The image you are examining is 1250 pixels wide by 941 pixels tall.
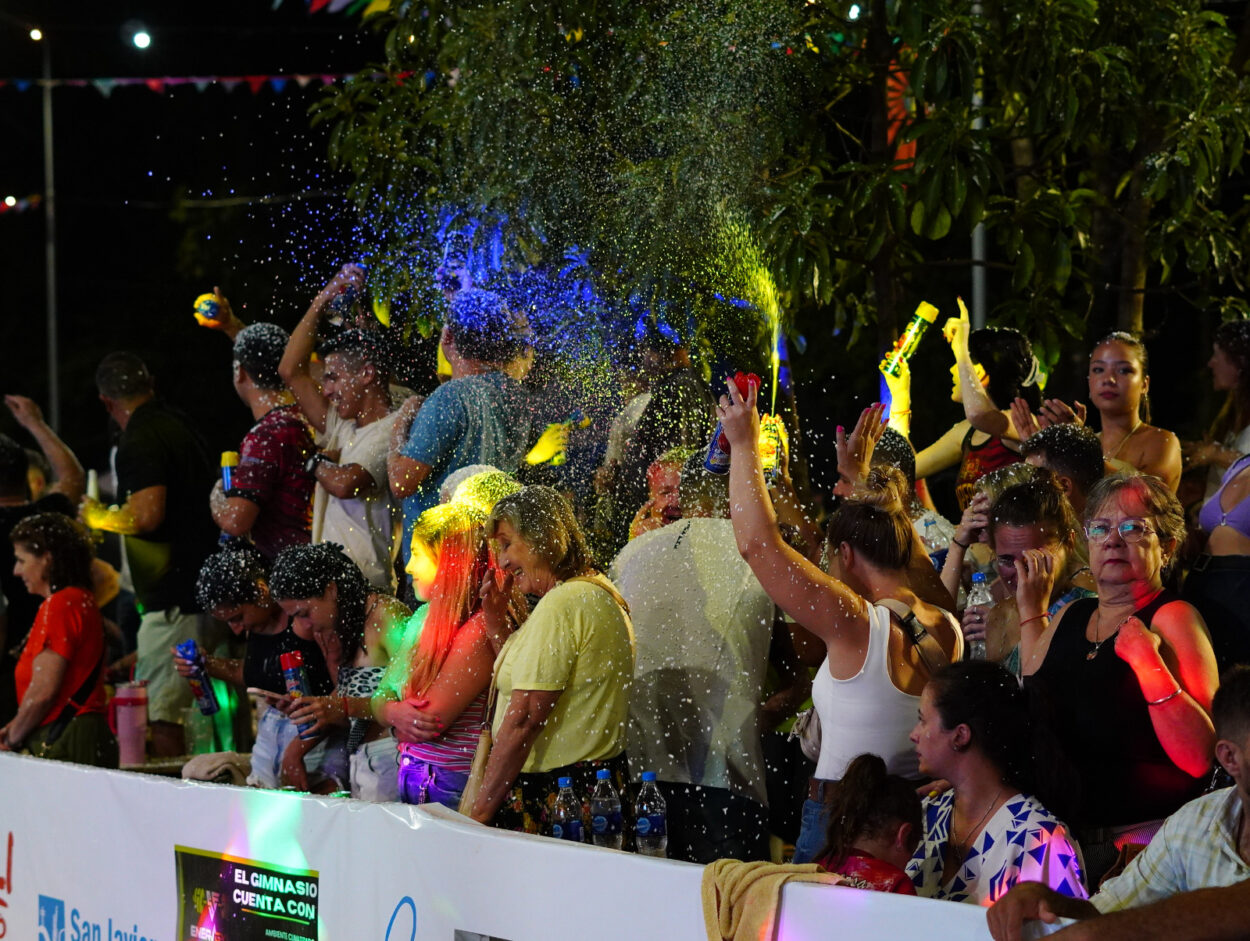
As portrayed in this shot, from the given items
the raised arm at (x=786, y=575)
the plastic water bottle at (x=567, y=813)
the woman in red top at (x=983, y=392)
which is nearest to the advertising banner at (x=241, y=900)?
the plastic water bottle at (x=567, y=813)

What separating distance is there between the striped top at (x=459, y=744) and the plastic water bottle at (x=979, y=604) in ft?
5.24

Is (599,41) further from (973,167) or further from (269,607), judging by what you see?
(269,607)

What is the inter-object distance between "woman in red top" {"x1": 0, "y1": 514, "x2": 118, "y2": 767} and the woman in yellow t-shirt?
2.71 meters

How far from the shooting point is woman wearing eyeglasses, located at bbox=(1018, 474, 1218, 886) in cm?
362

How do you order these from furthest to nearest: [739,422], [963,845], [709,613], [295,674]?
[295,674] → [709,613] → [739,422] → [963,845]

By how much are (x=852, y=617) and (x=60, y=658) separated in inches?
161

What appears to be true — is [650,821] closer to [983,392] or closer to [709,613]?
[709,613]

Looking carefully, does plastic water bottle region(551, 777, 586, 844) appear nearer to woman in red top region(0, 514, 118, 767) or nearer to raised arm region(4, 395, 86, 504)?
woman in red top region(0, 514, 118, 767)

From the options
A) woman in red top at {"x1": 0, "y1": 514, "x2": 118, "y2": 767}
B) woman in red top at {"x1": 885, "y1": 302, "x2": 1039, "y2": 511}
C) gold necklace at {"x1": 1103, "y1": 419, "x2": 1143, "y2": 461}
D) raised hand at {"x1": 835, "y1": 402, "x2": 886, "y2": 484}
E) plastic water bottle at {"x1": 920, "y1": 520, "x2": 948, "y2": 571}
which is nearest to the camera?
raised hand at {"x1": 835, "y1": 402, "x2": 886, "y2": 484}

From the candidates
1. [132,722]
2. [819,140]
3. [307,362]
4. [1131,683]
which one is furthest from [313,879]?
[819,140]

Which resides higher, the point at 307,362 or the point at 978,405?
the point at 307,362

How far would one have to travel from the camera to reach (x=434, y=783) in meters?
5.25

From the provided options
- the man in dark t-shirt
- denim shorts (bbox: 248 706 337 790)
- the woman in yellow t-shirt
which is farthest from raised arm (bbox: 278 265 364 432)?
the woman in yellow t-shirt

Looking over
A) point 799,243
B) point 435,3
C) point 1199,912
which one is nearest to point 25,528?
point 435,3
